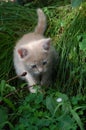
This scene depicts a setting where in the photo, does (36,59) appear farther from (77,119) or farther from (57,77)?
(77,119)

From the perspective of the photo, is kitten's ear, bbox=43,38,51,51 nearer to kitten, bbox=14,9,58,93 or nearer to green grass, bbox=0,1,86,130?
kitten, bbox=14,9,58,93

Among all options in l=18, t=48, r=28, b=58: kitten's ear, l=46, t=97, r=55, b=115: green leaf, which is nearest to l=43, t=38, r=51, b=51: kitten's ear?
l=18, t=48, r=28, b=58: kitten's ear

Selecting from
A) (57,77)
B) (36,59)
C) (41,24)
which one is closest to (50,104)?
(36,59)

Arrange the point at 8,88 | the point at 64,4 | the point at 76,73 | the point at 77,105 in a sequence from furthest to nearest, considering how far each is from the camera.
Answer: the point at 64,4, the point at 76,73, the point at 8,88, the point at 77,105

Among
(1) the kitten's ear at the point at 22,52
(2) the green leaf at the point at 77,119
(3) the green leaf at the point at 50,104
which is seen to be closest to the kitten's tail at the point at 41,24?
(1) the kitten's ear at the point at 22,52

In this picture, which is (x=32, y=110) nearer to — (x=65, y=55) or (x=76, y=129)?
(x=76, y=129)

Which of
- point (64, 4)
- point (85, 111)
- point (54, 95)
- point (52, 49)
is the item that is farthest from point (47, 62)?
point (64, 4)

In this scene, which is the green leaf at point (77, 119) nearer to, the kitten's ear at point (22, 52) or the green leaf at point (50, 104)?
the green leaf at point (50, 104)
